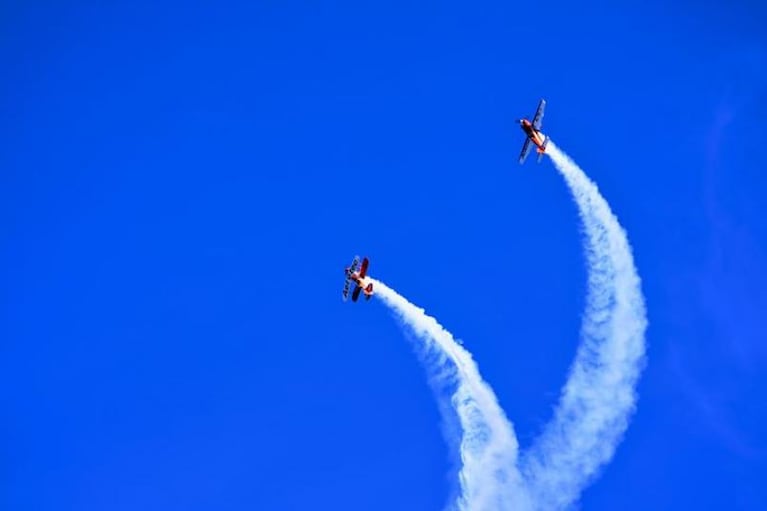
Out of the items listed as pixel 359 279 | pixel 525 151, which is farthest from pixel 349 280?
pixel 525 151

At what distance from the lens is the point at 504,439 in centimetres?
6181

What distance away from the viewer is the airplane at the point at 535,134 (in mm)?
71500

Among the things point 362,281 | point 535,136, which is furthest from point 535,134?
point 362,281

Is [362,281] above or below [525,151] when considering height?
below

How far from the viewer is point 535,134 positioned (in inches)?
2835

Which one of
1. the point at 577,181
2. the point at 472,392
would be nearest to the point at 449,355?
the point at 472,392

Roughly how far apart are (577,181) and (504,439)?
73.2 ft

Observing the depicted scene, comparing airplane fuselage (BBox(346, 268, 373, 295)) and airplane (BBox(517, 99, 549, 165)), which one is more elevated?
airplane (BBox(517, 99, 549, 165))

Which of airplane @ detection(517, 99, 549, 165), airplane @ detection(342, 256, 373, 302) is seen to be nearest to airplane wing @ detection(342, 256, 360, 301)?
airplane @ detection(342, 256, 373, 302)

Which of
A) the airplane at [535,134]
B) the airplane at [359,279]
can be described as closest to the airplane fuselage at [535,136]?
the airplane at [535,134]

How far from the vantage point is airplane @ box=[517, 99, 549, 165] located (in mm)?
71500

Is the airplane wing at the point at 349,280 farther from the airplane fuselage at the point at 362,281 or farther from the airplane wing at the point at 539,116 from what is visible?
the airplane wing at the point at 539,116

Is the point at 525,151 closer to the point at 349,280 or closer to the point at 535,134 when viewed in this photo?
the point at 535,134

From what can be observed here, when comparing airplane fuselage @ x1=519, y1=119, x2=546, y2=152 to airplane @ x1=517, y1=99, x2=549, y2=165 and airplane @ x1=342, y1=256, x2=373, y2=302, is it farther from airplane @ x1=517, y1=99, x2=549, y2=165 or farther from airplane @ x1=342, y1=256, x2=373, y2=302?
airplane @ x1=342, y1=256, x2=373, y2=302
